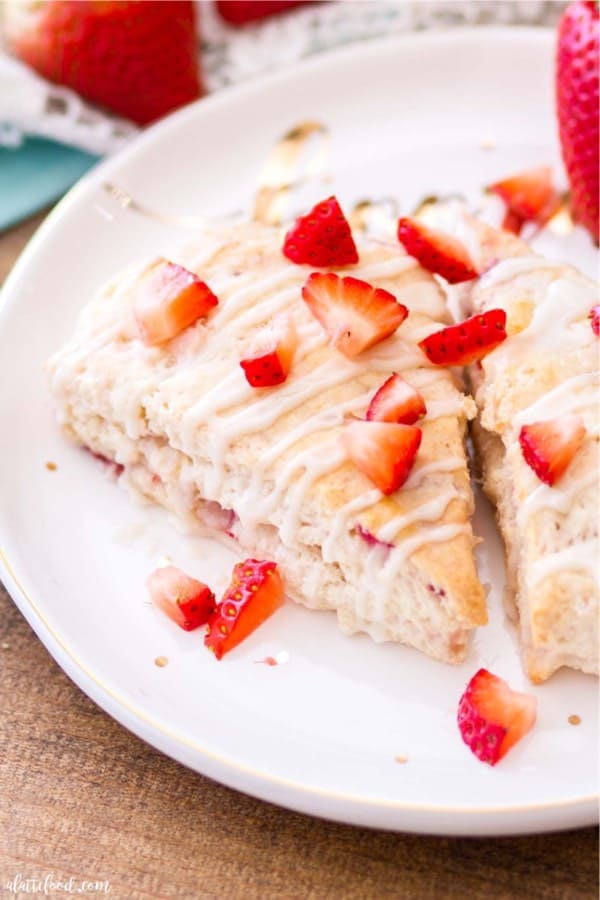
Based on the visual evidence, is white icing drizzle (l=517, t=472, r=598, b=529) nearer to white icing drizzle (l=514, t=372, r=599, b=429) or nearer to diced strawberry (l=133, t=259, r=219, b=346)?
white icing drizzle (l=514, t=372, r=599, b=429)

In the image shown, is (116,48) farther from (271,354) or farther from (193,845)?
(193,845)

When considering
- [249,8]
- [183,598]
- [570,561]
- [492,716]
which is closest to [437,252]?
[570,561]

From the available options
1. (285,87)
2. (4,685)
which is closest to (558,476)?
(4,685)

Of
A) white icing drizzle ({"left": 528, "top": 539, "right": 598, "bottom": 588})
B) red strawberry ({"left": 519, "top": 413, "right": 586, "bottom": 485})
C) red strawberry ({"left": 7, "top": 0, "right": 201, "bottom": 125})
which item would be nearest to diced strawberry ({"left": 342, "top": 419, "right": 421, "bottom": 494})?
red strawberry ({"left": 519, "top": 413, "right": 586, "bottom": 485})

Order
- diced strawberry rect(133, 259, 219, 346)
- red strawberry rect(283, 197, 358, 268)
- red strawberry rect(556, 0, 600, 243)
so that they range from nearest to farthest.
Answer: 1. diced strawberry rect(133, 259, 219, 346)
2. red strawberry rect(283, 197, 358, 268)
3. red strawberry rect(556, 0, 600, 243)

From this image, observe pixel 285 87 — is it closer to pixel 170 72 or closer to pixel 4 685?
pixel 170 72

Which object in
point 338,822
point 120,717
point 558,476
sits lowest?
point 338,822

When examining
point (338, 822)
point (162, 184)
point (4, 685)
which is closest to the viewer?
point (338, 822)
